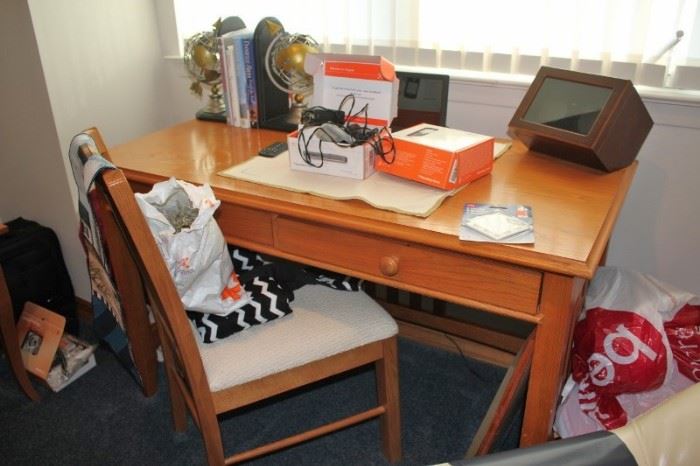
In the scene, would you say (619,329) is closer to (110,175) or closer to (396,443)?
(396,443)

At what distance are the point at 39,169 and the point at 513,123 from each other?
56.3 inches

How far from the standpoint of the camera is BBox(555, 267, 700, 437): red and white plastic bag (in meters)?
1.25

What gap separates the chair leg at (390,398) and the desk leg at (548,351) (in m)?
0.35

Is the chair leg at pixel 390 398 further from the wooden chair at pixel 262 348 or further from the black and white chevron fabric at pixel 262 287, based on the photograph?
the black and white chevron fabric at pixel 262 287

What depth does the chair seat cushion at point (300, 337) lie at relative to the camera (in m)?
1.22

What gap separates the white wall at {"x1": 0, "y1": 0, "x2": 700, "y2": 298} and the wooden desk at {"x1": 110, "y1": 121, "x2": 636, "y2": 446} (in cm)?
24

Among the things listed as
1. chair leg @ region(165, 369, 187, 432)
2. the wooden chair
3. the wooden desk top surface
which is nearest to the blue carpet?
chair leg @ region(165, 369, 187, 432)

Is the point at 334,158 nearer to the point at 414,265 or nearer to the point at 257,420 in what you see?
the point at 414,265

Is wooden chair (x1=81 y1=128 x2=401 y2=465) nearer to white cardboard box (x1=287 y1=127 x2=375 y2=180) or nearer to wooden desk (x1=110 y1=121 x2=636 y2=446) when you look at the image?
wooden desk (x1=110 y1=121 x2=636 y2=446)

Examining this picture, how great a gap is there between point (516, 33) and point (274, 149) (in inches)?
26.7

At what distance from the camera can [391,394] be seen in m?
1.44

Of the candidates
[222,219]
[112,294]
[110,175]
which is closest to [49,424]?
[112,294]

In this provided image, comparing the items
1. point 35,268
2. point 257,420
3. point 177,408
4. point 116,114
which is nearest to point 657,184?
point 257,420

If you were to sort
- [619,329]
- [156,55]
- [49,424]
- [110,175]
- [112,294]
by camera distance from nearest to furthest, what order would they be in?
1. [110,175]
2. [619,329]
3. [112,294]
4. [49,424]
5. [156,55]
